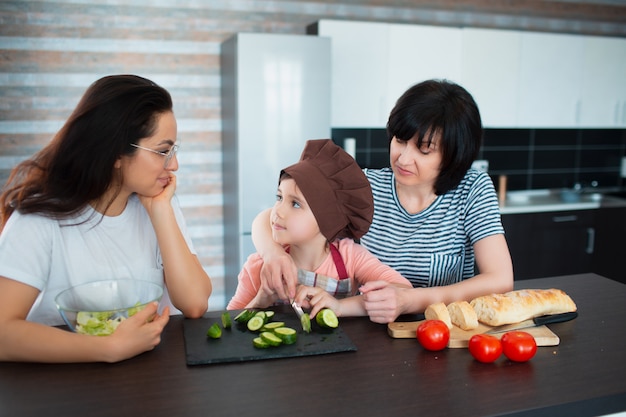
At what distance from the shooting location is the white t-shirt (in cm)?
145

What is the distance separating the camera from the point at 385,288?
5.22ft

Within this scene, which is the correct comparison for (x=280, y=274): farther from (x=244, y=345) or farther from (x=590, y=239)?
(x=590, y=239)

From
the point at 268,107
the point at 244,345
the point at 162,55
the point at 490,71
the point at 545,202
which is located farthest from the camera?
the point at 545,202

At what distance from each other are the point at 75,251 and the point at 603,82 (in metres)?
4.29

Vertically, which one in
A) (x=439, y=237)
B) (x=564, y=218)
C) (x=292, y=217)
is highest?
(x=292, y=217)

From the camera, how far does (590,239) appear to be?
4504 millimetres

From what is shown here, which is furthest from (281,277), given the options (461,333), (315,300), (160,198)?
(461,333)

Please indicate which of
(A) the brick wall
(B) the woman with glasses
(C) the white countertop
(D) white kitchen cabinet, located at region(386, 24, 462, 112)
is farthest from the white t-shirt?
(C) the white countertop

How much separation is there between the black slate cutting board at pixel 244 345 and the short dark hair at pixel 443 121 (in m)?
0.71

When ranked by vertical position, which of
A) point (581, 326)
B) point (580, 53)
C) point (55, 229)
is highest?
point (580, 53)

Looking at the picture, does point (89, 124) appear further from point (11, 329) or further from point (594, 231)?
point (594, 231)

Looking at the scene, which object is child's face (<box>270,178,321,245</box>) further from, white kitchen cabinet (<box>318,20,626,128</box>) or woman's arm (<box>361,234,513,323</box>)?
white kitchen cabinet (<box>318,20,626,128</box>)

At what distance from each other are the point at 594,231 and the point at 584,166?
86 centimetres

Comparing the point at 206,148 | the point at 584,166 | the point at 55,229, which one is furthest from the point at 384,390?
the point at 584,166
